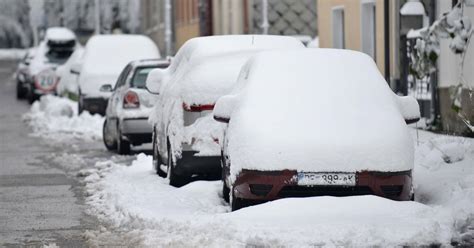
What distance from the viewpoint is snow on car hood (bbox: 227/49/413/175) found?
11.2 m

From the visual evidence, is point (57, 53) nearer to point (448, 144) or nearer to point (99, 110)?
point (99, 110)

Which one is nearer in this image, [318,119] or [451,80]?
[318,119]

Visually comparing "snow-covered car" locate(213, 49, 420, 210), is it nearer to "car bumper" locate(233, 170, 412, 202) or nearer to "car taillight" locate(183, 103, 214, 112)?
"car bumper" locate(233, 170, 412, 202)

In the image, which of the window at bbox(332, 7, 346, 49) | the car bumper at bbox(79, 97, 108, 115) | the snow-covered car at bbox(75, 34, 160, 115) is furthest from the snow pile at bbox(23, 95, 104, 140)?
the window at bbox(332, 7, 346, 49)

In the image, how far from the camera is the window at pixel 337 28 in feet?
95.5

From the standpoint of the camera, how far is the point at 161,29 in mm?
62594

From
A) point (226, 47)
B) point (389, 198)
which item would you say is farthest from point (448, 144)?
point (389, 198)

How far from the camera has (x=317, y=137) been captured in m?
11.3

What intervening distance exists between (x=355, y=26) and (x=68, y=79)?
10214 mm

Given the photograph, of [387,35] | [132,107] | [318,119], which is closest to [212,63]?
[318,119]

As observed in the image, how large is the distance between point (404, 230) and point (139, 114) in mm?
10203

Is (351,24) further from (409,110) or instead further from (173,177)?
(409,110)

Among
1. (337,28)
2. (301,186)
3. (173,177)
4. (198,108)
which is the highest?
(198,108)

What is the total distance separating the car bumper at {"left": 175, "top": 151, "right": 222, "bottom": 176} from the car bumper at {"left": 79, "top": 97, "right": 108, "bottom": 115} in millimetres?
13471
